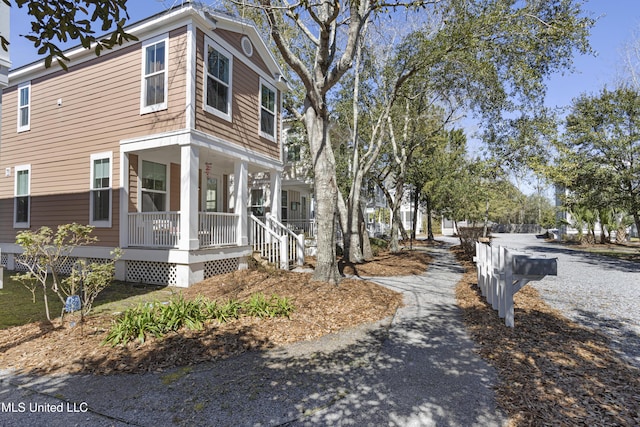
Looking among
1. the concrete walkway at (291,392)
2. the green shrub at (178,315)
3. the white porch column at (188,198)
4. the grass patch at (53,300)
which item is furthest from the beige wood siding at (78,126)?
the concrete walkway at (291,392)

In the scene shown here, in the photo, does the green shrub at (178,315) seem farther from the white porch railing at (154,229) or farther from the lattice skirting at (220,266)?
the white porch railing at (154,229)

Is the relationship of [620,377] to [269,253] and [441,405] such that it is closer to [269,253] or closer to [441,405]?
[441,405]

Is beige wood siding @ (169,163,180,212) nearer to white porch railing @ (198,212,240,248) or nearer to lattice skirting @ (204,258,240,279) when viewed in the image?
white porch railing @ (198,212,240,248)

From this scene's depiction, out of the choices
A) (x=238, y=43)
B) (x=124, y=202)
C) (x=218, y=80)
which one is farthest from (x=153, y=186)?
(x=238, y=43)

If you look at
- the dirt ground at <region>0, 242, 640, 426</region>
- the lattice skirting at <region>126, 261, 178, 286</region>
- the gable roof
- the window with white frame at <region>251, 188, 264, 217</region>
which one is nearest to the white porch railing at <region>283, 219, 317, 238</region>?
the window with white frame at <region>251, 188, 264, 217</region>

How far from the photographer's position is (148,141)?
8023 mm

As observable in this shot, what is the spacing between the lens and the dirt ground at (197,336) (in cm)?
370

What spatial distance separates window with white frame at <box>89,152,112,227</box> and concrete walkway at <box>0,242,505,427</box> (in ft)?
19.2

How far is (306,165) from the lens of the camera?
1595 centimetres

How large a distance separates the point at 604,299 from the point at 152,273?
33.2 feet

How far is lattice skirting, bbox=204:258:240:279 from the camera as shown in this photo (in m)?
8.26

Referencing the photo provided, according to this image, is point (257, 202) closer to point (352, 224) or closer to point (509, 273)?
point (352, 224)

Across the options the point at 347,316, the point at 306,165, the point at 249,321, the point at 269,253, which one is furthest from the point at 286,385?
the point at 306,165

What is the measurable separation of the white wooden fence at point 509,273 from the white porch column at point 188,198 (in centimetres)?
617
